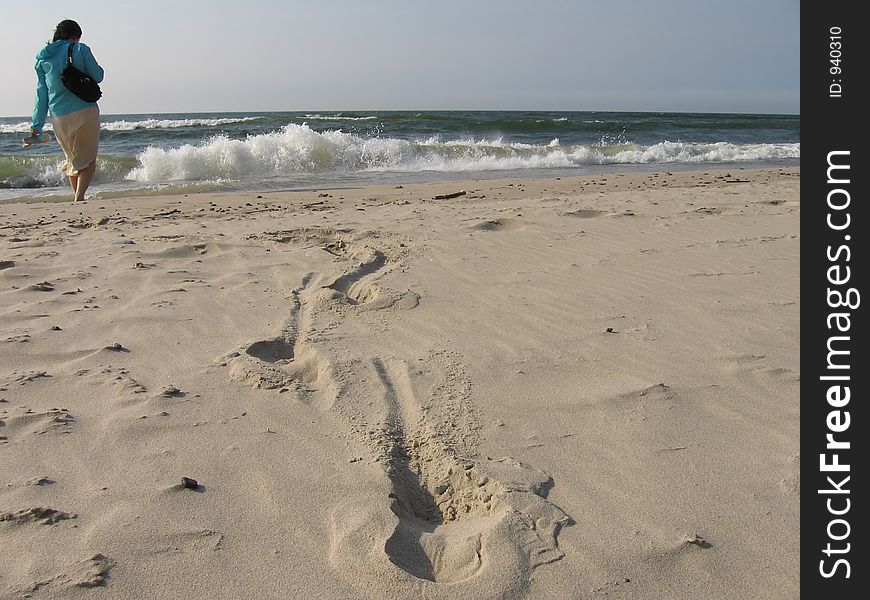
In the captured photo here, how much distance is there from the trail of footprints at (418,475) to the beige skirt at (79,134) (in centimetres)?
452

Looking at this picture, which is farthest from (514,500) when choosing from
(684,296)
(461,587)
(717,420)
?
(684,296)

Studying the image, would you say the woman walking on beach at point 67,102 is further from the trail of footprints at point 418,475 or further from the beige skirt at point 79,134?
the trail of footprints at point 418,475

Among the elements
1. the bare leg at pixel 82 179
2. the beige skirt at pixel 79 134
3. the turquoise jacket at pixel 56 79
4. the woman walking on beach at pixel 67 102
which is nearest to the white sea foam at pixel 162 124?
the bare leg at pixel 82 179

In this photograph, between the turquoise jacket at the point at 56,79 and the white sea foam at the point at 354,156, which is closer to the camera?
the turquoise jacket at the point at 56,79

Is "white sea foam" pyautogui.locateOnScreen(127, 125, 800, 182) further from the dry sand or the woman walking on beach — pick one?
the dry sand

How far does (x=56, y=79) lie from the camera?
6.16 m

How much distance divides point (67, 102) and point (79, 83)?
29cm

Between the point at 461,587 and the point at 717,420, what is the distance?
3.76 feet

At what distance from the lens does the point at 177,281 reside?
3.74 meters

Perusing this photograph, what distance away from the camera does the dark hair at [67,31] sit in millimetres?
6031

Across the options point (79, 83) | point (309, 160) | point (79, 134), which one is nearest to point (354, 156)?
point (309, 160)

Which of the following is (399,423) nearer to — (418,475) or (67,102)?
(418,475)

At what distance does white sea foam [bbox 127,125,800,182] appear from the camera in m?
11.7
